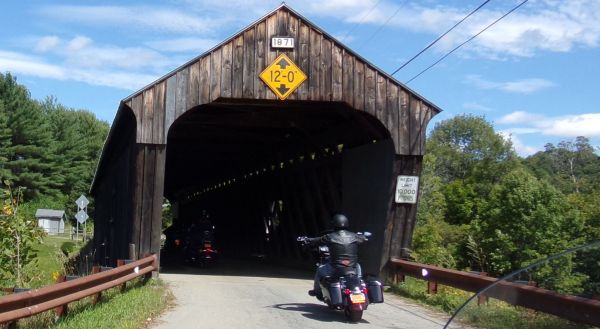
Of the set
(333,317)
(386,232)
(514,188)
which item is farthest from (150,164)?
(514,188)

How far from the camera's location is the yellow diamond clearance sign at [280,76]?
46.4 feet

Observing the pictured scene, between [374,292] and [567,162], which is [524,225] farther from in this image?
[567,162]

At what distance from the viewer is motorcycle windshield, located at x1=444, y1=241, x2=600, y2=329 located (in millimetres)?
3348

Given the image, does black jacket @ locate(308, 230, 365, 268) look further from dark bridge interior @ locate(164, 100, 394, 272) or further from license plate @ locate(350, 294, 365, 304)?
dark bridge interior @ locate(164, 100, 394, 272)

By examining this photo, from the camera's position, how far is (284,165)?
76.3 feet

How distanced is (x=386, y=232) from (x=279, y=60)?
392 centimetres

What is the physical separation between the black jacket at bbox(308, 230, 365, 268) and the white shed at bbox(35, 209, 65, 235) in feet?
189

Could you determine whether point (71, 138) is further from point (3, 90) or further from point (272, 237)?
point (272, 237)

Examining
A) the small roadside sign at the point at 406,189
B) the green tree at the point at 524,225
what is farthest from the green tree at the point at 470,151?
the small roadside sign at the point at 406,189

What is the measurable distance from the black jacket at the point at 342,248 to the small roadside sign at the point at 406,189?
5.10 m

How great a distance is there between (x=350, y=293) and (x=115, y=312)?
2.73m

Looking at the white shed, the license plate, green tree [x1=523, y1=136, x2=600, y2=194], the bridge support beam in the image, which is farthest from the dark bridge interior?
green tree [x1=523, y1=136, x2=600, y2=194]

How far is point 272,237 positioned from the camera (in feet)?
83.3

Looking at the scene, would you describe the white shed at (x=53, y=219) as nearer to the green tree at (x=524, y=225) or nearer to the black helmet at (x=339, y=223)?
the green tree at (x=524, y=225)
